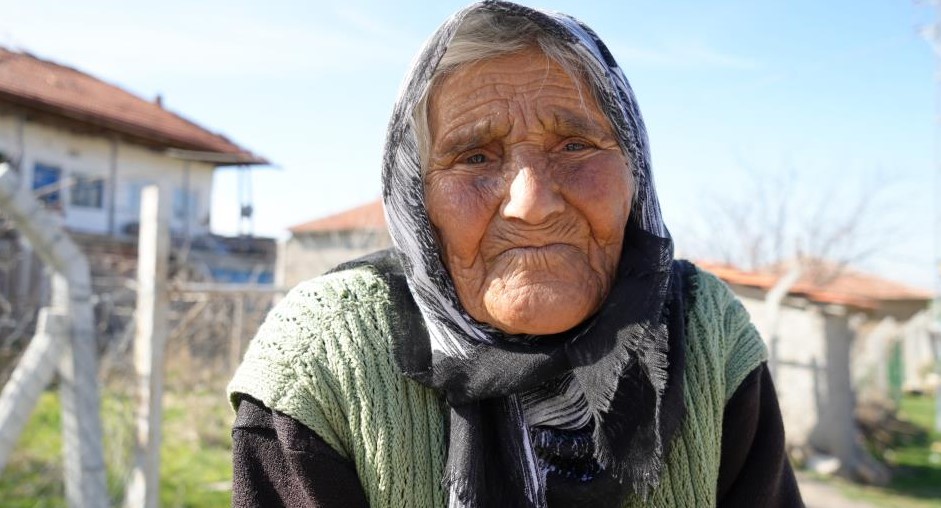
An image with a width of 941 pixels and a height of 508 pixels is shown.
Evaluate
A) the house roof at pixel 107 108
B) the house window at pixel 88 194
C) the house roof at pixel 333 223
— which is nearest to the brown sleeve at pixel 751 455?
the house roof at pixel 107 108

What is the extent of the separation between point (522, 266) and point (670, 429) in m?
0.41

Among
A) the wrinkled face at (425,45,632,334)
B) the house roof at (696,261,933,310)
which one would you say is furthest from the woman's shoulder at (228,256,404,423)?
the house roof at (696,261,933,310)

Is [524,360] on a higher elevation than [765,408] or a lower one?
higher

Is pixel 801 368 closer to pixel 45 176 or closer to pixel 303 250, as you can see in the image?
pixel 45 176

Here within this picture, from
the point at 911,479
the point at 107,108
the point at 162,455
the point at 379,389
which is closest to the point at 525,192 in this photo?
the point at 379,389

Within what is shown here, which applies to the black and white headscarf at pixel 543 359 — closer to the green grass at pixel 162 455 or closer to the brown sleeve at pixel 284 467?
the brown sleeve at pixel 284 467

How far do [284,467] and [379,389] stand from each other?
0.22 meters

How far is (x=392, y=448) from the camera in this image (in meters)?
1.28

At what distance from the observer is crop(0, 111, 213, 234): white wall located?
50.9 ft

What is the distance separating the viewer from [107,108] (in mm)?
17922

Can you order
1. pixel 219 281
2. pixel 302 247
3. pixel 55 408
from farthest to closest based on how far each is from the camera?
pixel 302 247
pixel 219 281
pixel 55 408

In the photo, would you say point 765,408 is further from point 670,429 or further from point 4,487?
point 4,487

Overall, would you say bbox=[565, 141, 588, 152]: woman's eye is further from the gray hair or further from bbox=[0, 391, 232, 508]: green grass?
bbox=[0, 391, 232, 508]: green grass

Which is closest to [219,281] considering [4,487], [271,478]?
[4,487]
